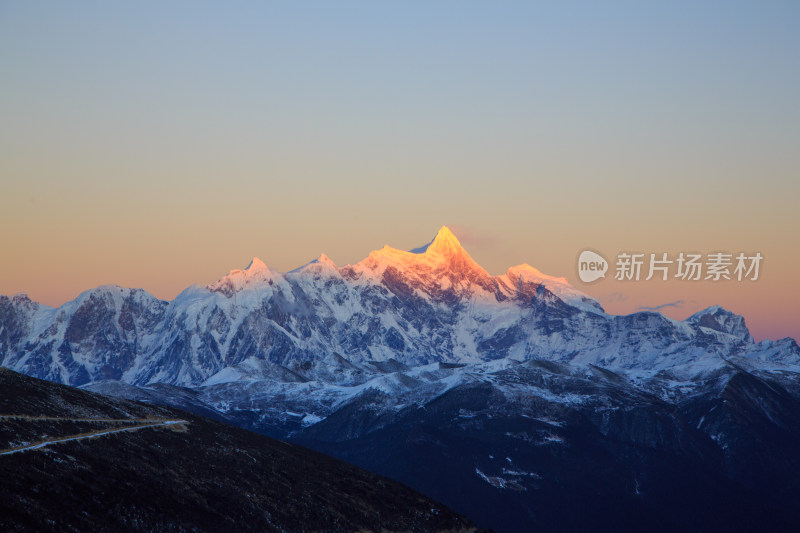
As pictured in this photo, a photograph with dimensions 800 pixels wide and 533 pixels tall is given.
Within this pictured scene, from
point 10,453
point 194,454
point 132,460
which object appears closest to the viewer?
point 10,453

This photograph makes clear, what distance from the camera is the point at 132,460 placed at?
15462 centimetres

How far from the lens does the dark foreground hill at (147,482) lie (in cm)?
12325

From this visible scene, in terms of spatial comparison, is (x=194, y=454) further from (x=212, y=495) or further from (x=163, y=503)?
(x=163, y=503)

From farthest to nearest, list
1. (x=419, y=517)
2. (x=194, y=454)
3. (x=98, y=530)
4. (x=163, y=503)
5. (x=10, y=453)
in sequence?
(x=419, y=517) < (x=194, y=454) < (x=163, y=503) < (x=10, y=453) < (x=98, y=530)

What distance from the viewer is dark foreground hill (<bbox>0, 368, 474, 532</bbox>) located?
123 m

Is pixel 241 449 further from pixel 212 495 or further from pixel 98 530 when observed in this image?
pixel 98 530

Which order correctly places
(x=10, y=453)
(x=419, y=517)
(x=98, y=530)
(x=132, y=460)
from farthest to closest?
(x=419, y=517)
(x=132, y=460)
(x=10, y=453)
(x=98, y=530)

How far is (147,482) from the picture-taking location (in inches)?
5778

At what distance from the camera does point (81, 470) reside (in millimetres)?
136875

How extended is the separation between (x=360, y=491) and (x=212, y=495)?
147 feet

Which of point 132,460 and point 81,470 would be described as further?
point 132,460

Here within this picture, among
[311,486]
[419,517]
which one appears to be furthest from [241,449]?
[419,517]

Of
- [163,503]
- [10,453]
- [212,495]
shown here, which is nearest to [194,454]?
[212,495]

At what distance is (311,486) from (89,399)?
43233 mm
